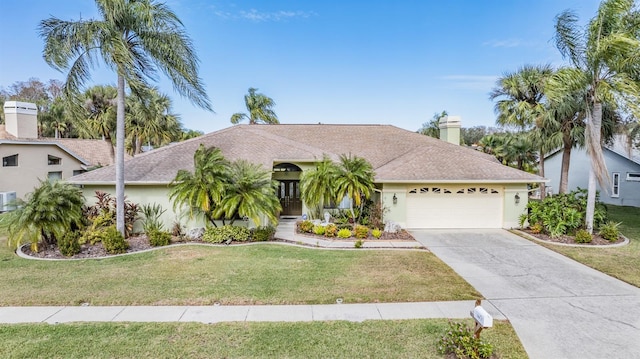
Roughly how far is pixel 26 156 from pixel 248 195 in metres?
16.9

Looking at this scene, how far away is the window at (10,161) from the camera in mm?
18812

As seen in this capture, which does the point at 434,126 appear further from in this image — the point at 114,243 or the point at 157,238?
the point at 114,243

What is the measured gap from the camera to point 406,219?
15234mm

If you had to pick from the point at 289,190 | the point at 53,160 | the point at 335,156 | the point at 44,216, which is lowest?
the point at 44,216

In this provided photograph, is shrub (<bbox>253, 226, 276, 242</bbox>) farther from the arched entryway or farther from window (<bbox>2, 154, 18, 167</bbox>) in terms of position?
window (<bbox>2, 154, 18, 167</bbox>)

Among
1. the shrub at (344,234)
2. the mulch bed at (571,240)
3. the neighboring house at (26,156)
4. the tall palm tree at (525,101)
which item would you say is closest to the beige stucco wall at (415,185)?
the mulch bed at (571,240)

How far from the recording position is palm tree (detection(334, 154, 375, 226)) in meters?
13.2

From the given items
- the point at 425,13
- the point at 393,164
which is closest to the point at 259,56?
the point at 425,13

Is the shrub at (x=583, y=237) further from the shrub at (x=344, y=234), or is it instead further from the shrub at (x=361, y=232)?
the shrub at (x=344, y=234)

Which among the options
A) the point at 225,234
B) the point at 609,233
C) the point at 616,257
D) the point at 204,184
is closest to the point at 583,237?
the point at 609,233

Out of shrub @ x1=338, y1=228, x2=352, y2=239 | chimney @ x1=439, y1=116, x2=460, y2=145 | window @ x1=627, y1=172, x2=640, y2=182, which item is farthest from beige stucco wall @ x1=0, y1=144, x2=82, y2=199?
window @ x1=627, y1=172, x2=640, y2=182

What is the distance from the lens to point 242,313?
6.72 metres

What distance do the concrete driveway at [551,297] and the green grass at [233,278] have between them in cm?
96

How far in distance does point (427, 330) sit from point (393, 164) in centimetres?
1096
